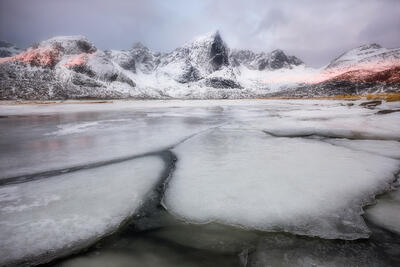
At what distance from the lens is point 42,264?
1967 millimetres

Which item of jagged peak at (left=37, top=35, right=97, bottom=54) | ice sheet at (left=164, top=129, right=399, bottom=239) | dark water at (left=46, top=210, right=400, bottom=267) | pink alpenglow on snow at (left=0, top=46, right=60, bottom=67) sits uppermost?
jagged peak at (left=37, top=35, right=97, bottom=54)

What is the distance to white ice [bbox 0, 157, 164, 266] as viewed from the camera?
2.20 metres

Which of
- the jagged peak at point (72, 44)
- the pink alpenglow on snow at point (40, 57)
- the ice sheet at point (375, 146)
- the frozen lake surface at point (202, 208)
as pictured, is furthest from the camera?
the jagged peak at point (72, 44)

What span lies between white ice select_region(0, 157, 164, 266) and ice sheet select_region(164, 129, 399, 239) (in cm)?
59

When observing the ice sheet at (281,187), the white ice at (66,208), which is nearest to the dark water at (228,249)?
the ice sheet at (281,187)

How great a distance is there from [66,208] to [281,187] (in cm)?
289

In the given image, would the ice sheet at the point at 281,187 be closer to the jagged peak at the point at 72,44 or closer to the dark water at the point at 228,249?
the dark water at the point at 228,249

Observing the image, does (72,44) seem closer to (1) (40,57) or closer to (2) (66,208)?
(1) (40,57)

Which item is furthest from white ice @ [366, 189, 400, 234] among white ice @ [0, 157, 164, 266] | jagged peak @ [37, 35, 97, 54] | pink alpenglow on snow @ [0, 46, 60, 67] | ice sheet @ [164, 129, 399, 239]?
jagged peak @ [37, 35, 97, 54]

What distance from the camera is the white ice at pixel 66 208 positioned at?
7.23ft

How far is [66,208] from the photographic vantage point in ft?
9.39

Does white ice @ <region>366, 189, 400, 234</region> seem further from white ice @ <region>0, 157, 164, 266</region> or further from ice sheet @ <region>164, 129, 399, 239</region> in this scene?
white ice @ <region>0, 157, 164, 266</region>

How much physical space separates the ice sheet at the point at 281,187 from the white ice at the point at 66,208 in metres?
0.59

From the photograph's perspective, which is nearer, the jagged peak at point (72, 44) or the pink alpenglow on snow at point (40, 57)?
the pink alpenglow on snow at point (40, 57)
